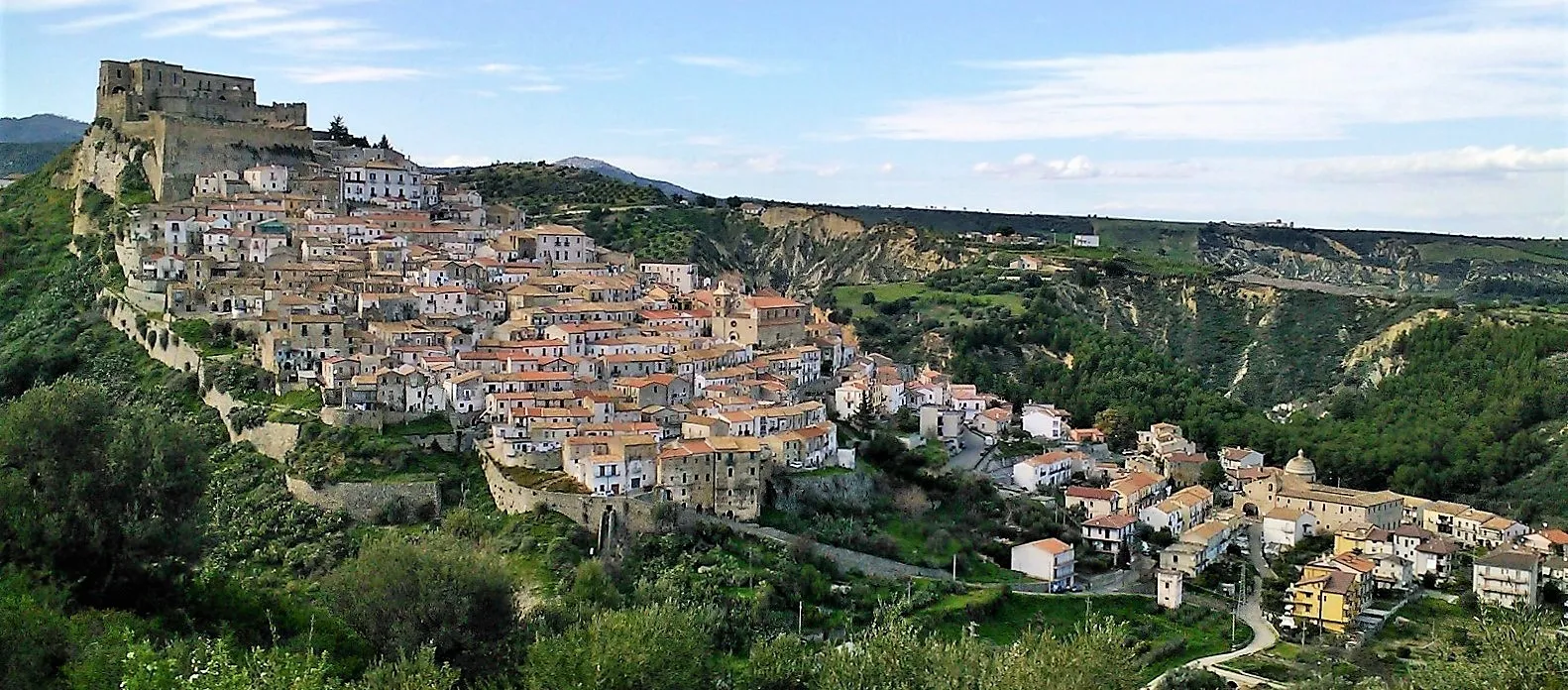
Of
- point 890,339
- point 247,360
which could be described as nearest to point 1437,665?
point 247,360

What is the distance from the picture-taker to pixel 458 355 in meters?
33.8

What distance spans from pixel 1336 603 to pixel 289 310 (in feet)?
83.7

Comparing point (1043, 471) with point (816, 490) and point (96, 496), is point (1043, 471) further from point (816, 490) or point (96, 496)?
point (96, 496)

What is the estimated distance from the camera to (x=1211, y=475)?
41938mm

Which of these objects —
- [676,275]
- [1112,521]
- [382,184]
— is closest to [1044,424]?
[1112,521]

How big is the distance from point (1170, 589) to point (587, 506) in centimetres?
1348

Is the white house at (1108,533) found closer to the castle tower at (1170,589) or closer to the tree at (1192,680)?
the castle tower at (1170,589)

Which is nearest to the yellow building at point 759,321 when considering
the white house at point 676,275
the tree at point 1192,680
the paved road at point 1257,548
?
the white house at point 676,275

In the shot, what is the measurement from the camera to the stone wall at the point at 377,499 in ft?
93.9

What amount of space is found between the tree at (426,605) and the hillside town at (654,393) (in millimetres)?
8732

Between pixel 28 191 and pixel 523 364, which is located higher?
pixel 28 191

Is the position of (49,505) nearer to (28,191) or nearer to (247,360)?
(247,360)

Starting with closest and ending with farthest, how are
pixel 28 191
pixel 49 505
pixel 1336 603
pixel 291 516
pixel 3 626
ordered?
pixel 3 626, pixel 49 505, pixel 291 516, pixel 1336 603, pixel 28 191

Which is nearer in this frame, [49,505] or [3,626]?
[3,626]
